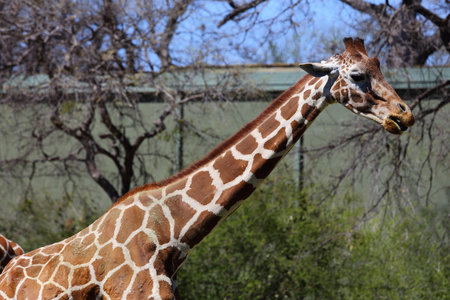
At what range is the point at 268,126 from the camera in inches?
160

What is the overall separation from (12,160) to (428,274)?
7.05m

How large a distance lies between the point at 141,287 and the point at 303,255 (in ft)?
17.5

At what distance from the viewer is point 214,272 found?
9203 mm

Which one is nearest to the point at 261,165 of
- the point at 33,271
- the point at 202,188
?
the point at 202,188

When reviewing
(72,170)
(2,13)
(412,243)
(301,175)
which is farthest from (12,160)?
(412,243)

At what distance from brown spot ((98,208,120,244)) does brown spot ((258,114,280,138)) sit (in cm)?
112

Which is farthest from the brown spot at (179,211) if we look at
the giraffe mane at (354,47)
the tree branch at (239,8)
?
the tree branch at (239,8)

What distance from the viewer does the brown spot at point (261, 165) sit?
396cm

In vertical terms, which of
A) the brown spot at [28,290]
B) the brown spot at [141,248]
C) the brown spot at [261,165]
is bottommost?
the brown spot at [28,290]

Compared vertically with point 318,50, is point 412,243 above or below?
below

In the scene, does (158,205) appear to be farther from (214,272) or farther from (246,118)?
(246,118)

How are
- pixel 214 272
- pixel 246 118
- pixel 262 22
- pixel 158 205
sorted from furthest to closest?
pixel 246 118, pixel 214 272, pixel 262 22, pixel 158 205

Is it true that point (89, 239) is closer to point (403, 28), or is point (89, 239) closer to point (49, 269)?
point (49, 269)

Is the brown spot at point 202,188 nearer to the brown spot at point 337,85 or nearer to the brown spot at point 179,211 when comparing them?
the brown spot at point 179,211
